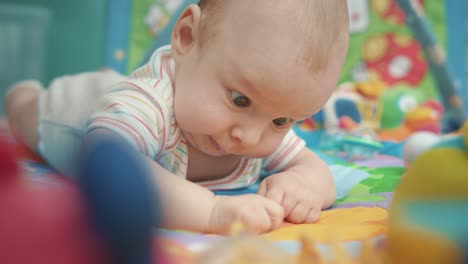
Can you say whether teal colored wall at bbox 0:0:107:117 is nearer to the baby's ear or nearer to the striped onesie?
the striped onesie

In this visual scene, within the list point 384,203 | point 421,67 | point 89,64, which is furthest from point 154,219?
point 421,67

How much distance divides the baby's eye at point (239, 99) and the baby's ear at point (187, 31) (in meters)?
0.12

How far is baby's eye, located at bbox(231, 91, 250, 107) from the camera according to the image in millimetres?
580

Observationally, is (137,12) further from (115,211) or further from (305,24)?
(115,211)

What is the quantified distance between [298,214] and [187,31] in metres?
0.30

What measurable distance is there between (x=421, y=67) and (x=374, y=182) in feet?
4.77

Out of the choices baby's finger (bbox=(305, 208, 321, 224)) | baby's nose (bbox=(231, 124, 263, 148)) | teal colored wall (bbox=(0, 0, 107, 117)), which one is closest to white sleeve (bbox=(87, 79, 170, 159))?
baby's nose (bbox=(231, 124, 263, 148))

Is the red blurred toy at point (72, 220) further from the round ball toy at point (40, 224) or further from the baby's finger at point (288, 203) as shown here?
the baby's finger at point (288, 203)

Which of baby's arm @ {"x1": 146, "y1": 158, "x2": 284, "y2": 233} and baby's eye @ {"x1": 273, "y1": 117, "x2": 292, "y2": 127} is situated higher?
baby's eye @ {"x1": 273, "y1": 117, "x2": 292, "y2": 127}

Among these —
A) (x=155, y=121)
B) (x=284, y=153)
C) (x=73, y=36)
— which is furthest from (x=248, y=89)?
(x=73, y=36)

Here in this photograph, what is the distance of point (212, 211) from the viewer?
0.52 m

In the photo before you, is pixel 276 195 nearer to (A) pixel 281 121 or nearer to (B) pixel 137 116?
(A) pixel 281 121

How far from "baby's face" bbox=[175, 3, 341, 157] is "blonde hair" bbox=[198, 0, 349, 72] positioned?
0.01m

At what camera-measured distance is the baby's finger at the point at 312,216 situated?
1.97ft
